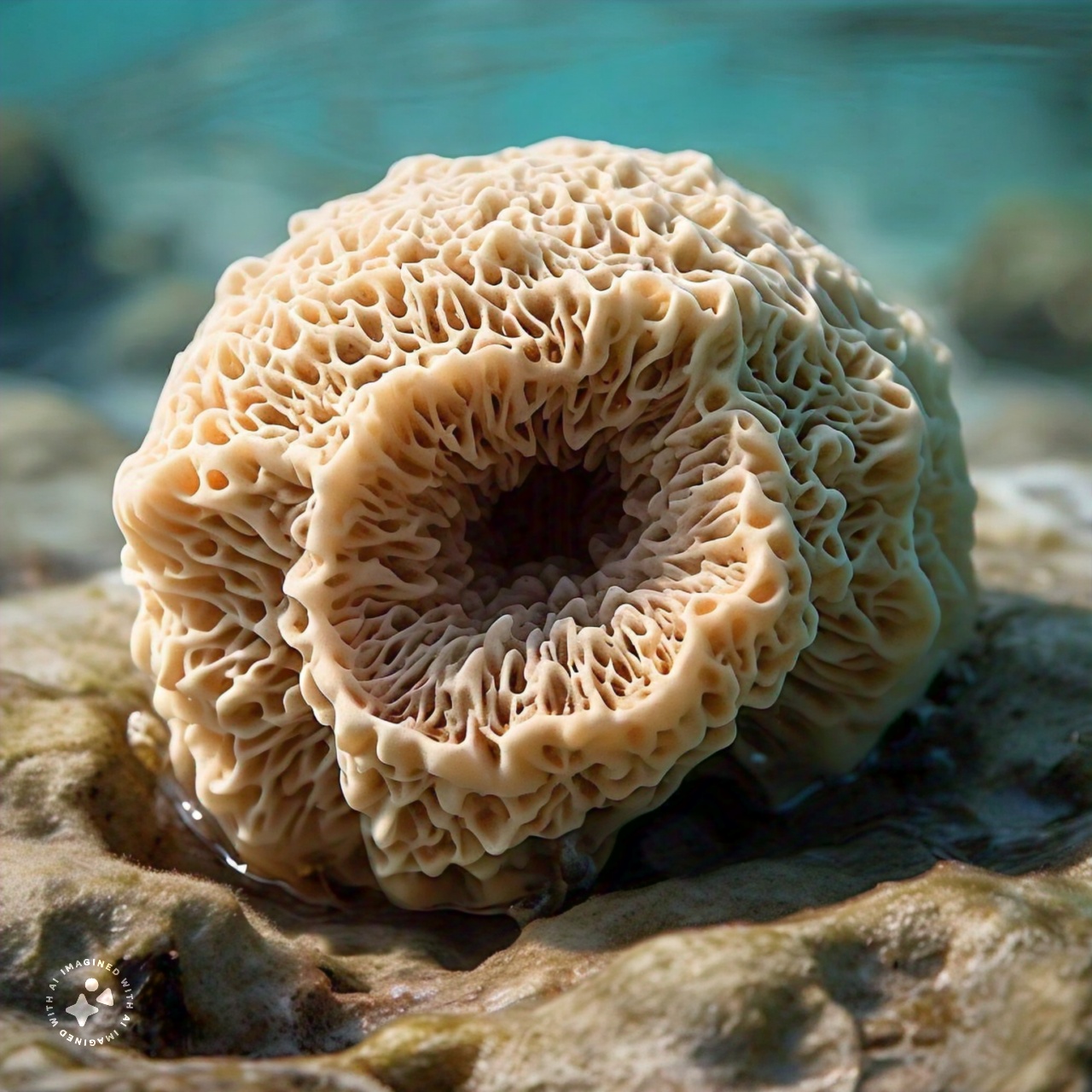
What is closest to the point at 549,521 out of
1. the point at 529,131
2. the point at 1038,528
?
the point at 1038,528

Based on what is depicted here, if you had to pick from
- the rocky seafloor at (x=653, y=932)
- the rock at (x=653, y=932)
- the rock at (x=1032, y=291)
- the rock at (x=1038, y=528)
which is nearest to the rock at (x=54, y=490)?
the rocky seafloor at (x=653, y=932)

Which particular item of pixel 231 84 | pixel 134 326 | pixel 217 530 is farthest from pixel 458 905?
pixel 231 84

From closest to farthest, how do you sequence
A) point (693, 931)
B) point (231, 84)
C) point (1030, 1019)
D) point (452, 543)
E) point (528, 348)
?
point (1030, 1019)
point (693, 931)
point (528, 348)
point (452, 543)
point (231, 84)

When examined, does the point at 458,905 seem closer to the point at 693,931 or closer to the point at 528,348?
the point at 693,931

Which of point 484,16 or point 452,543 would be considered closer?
point 452,543

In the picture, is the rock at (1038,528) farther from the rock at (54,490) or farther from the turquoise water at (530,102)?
the turquoise water at (530,102)

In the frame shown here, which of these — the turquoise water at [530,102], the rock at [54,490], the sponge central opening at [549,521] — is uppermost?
the turquoise water at [530,102]

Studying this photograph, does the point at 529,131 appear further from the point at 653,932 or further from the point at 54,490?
the point at 653,932
